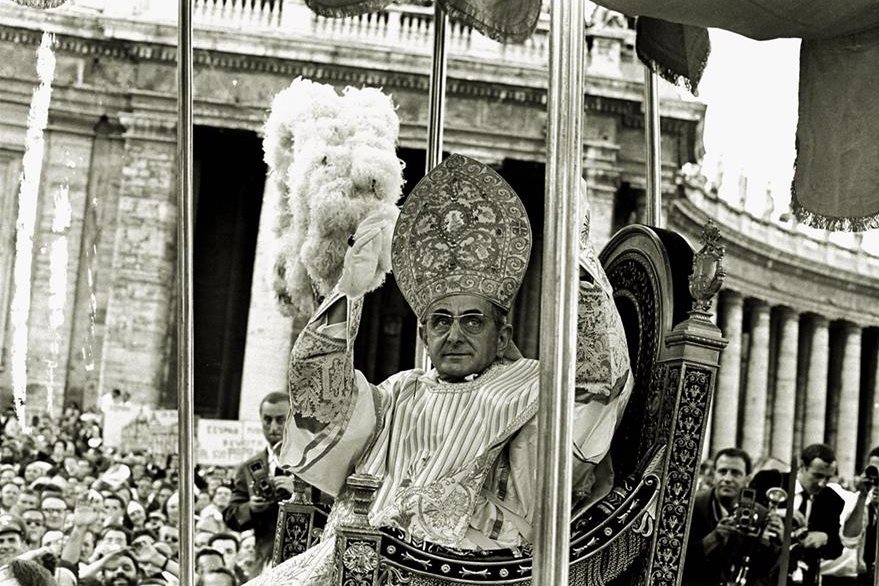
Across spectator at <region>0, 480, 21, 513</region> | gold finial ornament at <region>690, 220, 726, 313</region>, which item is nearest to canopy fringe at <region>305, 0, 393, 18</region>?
gold finial ornament at <region>690, 220, 726, 313</region>

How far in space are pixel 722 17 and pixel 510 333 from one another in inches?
68.6

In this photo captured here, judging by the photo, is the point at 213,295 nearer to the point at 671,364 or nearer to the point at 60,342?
the point at 60,342

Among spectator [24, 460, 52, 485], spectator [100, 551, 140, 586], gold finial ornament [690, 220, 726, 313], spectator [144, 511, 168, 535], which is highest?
gold finial ornament [690, 220, 726, 313]

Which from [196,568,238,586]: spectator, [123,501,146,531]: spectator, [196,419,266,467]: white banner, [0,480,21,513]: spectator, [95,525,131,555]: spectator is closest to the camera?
[196,568,238,586]: spectator

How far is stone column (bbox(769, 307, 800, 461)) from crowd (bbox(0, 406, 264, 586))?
25.9m

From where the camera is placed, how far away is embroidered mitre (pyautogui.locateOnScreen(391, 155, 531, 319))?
18.0ft

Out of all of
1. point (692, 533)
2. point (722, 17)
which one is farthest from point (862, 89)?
point (692, 533)

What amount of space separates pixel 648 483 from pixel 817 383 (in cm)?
3904

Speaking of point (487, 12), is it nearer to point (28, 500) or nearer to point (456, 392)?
point (456, 392)

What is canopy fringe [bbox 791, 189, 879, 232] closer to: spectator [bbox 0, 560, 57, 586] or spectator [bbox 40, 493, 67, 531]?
spectator [bbox 0, 560, 57, 586]

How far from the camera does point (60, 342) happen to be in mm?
25484

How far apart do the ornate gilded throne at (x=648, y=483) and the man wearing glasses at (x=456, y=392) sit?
0.51ft

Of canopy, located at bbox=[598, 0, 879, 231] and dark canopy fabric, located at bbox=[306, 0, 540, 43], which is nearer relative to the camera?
canopy, located at bbox=[598, 0, 879, 231]

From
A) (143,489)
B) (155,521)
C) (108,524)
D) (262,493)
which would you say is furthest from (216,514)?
(262,493)
